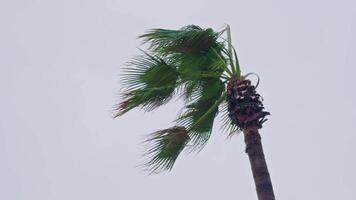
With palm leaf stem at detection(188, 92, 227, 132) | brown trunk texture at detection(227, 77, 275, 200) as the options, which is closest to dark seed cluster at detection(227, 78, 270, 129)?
brown trunk texture at detection(227, 77, 275, 200)

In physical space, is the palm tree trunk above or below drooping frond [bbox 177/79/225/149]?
below

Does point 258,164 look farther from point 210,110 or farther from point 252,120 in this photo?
A: point 210,110

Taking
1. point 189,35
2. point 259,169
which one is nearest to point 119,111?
point 189,35

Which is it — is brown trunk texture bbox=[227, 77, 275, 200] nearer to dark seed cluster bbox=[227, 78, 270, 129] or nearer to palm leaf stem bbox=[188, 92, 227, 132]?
dark seed cluster bbox=[227, 78, 270, 129]

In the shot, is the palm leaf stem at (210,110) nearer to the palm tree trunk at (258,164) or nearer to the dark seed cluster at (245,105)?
the dark seed cluster at (245,105)

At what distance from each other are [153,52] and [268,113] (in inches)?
91.1

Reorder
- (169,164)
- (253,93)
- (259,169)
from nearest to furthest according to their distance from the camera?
(259,169), (253,93), (169,164)

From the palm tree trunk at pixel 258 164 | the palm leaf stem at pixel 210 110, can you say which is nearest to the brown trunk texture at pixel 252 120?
the palm tree trunk at pixel 258 164

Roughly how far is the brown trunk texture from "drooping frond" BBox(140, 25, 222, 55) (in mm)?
1055

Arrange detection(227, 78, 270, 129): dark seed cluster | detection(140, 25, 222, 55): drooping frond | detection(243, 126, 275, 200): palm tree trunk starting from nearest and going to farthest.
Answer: detection(243, 126, 275, 200): palm tree trunk
detection(227, 78, 270, 129): dark seed cluster
detection(140, 25, 222, 55): drooping frond

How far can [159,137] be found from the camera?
11141mm

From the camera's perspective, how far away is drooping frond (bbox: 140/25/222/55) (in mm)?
11328

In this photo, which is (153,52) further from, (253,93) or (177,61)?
(253,93)

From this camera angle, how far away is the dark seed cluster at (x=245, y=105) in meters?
10.1
